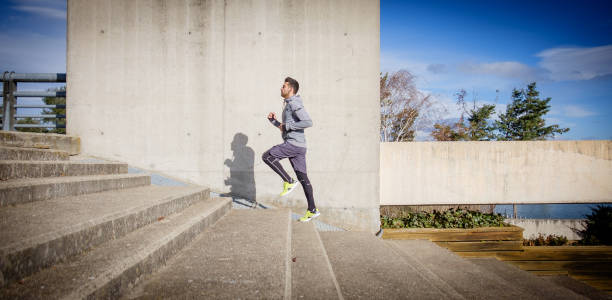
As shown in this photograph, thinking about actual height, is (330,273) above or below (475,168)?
below

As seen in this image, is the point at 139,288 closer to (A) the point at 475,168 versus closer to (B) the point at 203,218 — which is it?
(B) the point at 203,218

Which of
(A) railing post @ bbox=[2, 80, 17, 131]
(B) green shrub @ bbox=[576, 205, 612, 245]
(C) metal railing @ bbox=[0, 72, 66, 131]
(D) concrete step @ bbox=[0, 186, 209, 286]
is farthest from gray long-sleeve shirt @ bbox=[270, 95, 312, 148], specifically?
(B) green shrub @ bbox=[576, 205, 612, 245]

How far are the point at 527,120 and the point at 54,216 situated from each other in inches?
1870

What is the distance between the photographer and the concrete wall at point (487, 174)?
536cm

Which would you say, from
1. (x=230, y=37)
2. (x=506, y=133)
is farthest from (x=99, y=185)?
(x=506, y=133)

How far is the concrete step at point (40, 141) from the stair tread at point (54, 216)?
210 centimetres

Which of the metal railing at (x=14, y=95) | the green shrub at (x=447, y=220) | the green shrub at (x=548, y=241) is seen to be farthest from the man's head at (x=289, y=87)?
the green shrub at (x=548, y=241)

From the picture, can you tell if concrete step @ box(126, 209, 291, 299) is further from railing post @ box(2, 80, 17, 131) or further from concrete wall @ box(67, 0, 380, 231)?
railing post @ box(2, 80, 17, 131)

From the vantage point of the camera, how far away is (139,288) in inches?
61.0

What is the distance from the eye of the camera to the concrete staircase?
1.36 metres

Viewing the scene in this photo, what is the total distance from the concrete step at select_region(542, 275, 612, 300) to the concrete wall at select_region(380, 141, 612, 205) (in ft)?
4.87

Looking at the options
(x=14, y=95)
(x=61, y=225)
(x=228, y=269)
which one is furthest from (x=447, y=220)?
(x=14, y=95)

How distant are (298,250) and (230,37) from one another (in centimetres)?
419

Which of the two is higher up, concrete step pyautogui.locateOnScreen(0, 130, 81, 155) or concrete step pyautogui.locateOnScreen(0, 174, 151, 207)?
concrete step pyautogui.locateOnScreen(0, 130, 81, 155)
